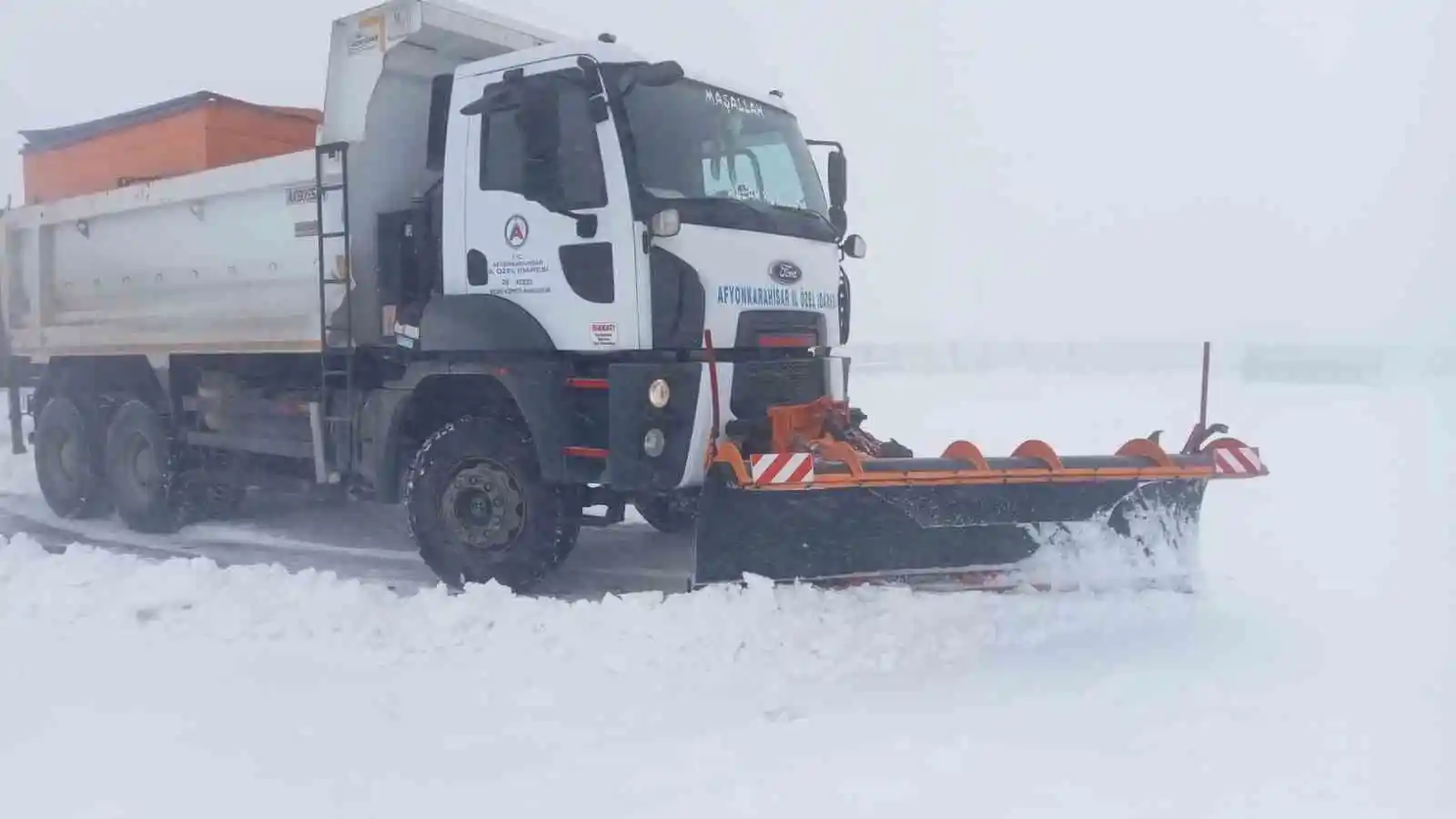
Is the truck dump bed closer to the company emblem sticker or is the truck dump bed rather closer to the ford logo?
the company emblem sticker

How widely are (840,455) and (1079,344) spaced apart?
25.4m

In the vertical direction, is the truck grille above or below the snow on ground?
above

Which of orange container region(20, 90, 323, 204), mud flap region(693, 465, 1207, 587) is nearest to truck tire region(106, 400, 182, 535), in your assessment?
orange container region(20, 90, 323, 204)

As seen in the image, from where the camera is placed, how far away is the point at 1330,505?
8883 mm

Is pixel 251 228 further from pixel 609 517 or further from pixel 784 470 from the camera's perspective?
pixel 784 470

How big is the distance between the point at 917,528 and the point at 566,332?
206cm

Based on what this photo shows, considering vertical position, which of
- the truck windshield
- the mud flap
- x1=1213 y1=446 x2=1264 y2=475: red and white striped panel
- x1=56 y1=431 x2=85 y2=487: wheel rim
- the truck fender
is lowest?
x1=56 y1=431 x2=85 y2=487: wheel rim

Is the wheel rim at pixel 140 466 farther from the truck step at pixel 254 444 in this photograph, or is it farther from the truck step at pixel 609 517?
the truck step at pixel 609 517

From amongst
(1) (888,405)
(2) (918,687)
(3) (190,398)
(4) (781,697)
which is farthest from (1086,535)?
(1) (888,405)

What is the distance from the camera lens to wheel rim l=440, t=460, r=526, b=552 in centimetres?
606

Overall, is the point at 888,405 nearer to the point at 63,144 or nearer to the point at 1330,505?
the point at 1330,505

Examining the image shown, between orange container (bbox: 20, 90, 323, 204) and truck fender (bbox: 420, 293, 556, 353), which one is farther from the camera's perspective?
orange container (bbox: 20, 90, 323, 204)

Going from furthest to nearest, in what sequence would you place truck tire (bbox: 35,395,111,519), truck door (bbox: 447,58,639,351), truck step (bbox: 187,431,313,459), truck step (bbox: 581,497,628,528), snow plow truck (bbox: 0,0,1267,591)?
1. truck tire (bbox: 35,395,111,519)
2. truck step (bbox: 187,431,313,459)
3. truck step (bbox: 581,497,628,528)
4. truck door (bbox: 447,58,639,351)
5. snow plow truck (bbox: 0,0,1267,591)

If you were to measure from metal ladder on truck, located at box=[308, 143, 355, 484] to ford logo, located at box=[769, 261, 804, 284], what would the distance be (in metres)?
2.63
